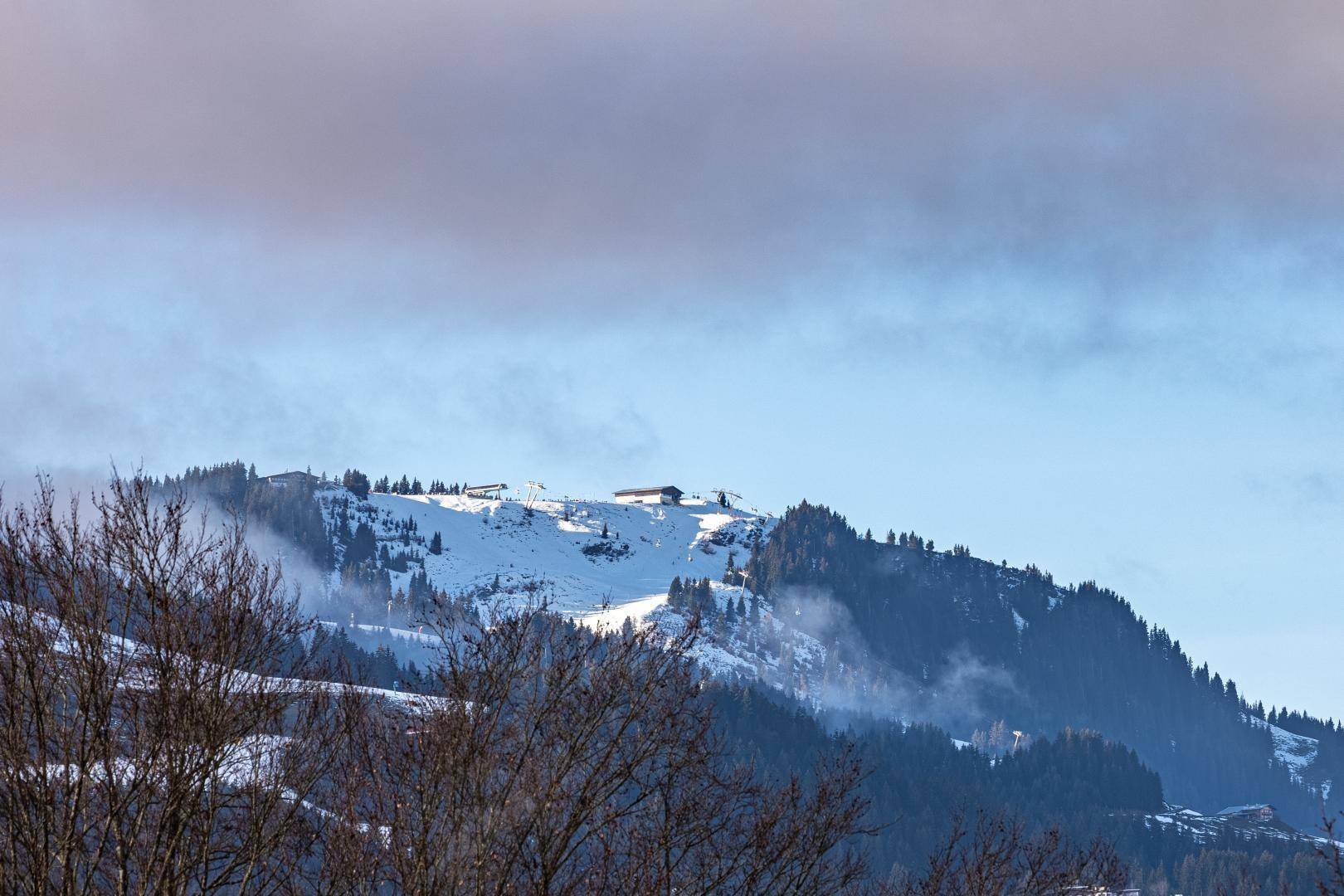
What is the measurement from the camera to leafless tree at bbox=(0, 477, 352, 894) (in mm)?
38562

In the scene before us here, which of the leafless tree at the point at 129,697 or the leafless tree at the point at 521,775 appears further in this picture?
the leafless tree at the point at 521,775

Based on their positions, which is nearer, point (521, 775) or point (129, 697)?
point (129, 697)

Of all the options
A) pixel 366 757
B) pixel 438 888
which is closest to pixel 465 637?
pixel 366 757

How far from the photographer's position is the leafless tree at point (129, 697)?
3856 centimetres

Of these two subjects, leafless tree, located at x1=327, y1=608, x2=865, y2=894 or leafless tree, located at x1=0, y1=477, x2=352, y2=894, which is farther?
leafless tree, located at x1=327, y1=608, x2=865, y2=894

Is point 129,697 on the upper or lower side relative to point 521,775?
upper

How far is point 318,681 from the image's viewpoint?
50.9 metres

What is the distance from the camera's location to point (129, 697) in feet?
135

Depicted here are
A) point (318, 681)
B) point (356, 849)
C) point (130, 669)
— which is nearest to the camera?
point (356, 849)

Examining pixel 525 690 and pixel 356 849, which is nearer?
pixel 356 849

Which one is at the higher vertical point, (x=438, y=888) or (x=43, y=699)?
(x=43, y=699)

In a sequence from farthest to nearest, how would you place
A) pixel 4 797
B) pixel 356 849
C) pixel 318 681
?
1. pixel 318 681
2. pixel 356 849
3. pixel 4 797

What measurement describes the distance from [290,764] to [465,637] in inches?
231

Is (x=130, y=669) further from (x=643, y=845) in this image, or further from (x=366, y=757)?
(x=643, y=845)
